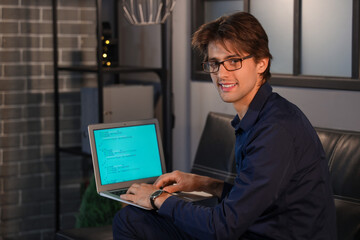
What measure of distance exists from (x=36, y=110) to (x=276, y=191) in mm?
2680

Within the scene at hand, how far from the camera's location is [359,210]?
2262 millimetres

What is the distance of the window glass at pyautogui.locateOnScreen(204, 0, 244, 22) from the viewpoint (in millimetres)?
3618

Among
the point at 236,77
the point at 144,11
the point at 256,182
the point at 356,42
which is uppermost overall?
the point at 144,11

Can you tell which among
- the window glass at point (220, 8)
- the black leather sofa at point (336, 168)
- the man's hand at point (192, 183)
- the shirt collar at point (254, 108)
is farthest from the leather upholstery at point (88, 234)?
the window glass at point (220, 8)

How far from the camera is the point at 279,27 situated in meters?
3.29

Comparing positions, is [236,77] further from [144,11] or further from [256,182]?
[144,11]

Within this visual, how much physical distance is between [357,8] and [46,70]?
2204 millimetres

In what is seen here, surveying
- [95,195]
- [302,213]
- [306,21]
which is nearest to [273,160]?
[302,213]

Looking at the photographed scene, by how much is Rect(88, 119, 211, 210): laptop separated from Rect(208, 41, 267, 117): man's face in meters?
0.56

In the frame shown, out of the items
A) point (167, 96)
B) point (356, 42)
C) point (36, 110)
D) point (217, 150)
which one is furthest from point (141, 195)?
point (36, 110)

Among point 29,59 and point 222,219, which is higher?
point 29,59

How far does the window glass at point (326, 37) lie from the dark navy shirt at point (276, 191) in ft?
3.54

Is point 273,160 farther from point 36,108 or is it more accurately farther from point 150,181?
point 36,108

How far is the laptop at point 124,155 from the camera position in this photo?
2613 millimetres
